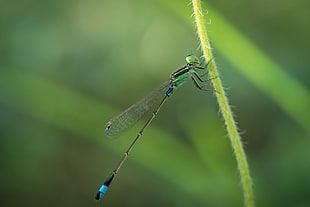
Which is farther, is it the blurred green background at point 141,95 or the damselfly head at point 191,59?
the blurred green background at point 141,95

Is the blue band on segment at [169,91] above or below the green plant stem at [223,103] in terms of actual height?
above

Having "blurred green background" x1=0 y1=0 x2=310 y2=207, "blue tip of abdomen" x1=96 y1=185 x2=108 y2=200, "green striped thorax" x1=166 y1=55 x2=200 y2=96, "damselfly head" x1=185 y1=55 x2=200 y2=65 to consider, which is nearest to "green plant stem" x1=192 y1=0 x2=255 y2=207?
"damselfly head" x1=185 y1=55 x2=200 y2=65

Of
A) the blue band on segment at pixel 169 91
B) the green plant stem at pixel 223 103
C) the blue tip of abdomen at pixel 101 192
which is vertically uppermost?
the blue band on segment at pixel 169 91

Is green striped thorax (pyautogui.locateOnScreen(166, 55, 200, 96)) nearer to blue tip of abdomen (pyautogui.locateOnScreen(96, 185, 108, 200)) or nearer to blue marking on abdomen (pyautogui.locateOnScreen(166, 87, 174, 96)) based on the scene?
blue marking on abdomen (pyautogui.locateOnScreen(166, 87, 174, 96))

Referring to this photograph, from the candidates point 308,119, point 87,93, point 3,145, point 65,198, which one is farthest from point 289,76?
point 3,145

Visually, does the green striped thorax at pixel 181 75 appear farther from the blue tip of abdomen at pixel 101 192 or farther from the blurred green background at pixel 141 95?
the blue tip of abdomen at pixel 101 192

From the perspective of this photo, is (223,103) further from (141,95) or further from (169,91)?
(141,95)

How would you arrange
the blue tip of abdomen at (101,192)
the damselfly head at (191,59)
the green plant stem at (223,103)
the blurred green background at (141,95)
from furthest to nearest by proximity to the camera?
the blurred green background at (141,95)
the blue tip of abdomen at (101,192)
the damselfly head at (191,59)
the green plant stem at (223,103)

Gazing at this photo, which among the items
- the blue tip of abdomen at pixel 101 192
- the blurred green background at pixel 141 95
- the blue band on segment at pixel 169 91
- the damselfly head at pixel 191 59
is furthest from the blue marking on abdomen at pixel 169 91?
the blue tip of abdomen at pixel 101 192

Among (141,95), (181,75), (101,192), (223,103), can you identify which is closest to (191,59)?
(181,75)
